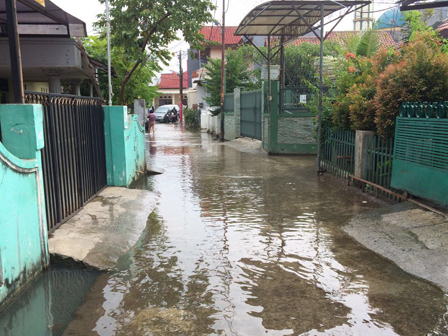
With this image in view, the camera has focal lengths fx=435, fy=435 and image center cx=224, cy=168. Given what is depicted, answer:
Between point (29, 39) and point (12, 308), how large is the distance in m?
8.44

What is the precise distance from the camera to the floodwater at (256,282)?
3.61 metres

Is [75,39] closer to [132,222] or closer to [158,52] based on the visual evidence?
[158,52]

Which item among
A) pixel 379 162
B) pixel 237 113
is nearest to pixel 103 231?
pixel 379 162

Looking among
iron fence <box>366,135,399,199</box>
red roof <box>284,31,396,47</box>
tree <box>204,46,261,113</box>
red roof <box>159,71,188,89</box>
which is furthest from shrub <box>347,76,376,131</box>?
red roof <box>159,71,188,89</box>

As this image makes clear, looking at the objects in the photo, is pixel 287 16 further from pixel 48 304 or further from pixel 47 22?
A: pixel 48 304

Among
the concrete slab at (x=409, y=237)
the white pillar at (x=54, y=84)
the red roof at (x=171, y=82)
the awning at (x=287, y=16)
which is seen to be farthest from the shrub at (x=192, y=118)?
the concrete slab at (x=409, y=237)

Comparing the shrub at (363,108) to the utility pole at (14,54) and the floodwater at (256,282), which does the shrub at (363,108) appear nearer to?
the floodwater at (256,282)

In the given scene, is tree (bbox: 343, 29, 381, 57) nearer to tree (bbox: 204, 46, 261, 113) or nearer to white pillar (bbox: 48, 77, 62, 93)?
white pillar (bbox: 48, 77, 62, 93)

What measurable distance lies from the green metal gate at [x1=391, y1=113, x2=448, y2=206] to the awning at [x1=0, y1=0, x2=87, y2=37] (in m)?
6.43

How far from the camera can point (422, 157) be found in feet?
21.6

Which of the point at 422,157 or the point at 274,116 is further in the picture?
the point at 274,116

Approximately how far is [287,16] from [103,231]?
1077 centimetres

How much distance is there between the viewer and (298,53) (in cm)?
2631

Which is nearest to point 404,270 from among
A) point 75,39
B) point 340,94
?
point 340,94
